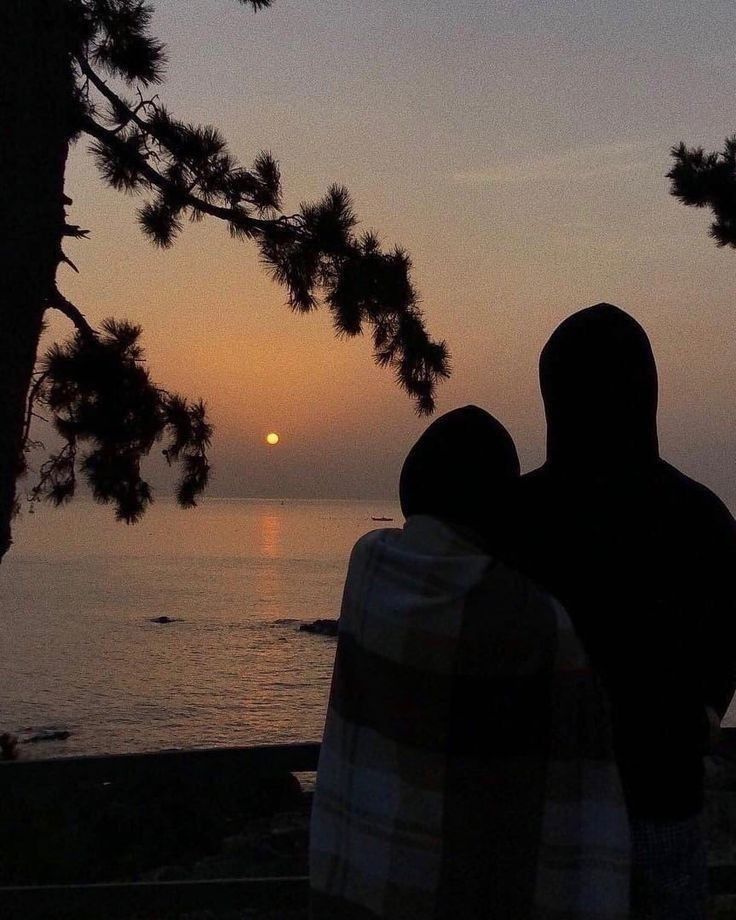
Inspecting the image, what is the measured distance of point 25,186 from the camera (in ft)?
13.7

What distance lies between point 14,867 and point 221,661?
99.5ft

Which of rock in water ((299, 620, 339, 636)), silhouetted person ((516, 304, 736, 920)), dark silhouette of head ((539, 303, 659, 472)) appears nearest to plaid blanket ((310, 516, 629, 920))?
silhouetted person ((516, 304, 736, 920))

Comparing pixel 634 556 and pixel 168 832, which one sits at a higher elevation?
pixel 634 556

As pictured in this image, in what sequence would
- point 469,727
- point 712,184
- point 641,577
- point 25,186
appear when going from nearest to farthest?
point 469,727
point 641,577
point 25,186
point 712,184

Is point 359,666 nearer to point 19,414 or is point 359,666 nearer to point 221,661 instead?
point 19,414

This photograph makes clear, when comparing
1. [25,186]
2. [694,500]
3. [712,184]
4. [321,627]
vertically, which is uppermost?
[712,184]

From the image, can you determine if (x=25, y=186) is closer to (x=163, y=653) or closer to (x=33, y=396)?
(x=33, y=396)

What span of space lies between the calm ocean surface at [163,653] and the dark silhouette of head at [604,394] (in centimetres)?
679

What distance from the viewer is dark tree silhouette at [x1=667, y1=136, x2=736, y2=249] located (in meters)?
7.80

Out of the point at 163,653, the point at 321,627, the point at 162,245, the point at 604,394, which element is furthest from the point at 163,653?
the point at 604,394

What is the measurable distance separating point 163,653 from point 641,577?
40262 mm

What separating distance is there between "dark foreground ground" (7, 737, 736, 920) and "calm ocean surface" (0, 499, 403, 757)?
253 cm

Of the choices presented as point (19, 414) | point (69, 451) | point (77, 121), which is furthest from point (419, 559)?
point (69, 451)

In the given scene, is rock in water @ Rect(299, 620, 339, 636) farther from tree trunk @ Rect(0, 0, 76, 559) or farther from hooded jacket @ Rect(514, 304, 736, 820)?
hooded jacket @ Rect(514, 304, 736, 820)
